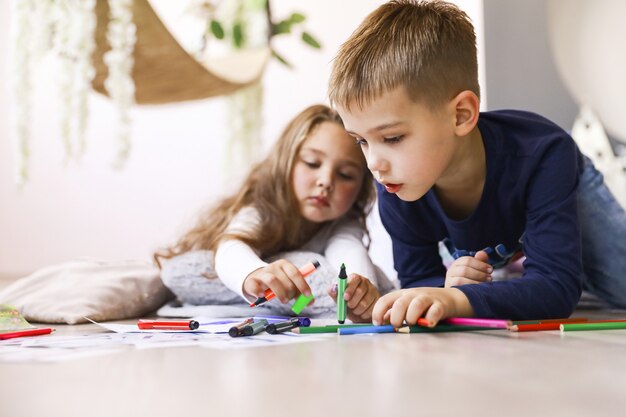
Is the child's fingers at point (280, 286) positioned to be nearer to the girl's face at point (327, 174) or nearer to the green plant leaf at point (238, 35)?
the girl's face at point (327, 174)

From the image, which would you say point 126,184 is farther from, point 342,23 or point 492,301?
point 492,301

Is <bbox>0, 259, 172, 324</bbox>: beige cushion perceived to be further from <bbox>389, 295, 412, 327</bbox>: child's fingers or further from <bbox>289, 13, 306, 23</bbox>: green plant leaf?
<bbox>289, 13, 306, 23</bbox>: green plant leaf

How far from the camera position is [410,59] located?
1121mm

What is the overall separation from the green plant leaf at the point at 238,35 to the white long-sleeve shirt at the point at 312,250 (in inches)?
51.2

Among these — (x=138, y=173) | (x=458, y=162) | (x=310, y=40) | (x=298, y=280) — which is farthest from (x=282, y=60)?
(x=298, y=280)

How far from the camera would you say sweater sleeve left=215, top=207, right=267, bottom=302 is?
53.7 inches

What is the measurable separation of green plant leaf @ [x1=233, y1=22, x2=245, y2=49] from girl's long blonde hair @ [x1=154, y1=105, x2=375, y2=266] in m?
1.14

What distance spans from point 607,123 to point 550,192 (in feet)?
3.04

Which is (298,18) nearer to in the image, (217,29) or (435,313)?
(217,29)

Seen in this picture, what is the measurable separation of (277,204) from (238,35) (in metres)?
1.35

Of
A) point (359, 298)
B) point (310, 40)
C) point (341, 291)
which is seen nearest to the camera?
point (341, 291)

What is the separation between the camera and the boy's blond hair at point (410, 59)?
1115 millimetres

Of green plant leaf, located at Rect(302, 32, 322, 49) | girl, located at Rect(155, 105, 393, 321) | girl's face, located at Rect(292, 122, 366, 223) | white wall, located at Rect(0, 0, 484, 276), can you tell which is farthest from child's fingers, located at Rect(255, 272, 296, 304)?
green plant leaf, located at Rect(302, 32, 322, 49)

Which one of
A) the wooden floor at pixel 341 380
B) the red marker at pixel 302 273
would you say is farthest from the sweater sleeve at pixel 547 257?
the red marker at pixel 302 273
